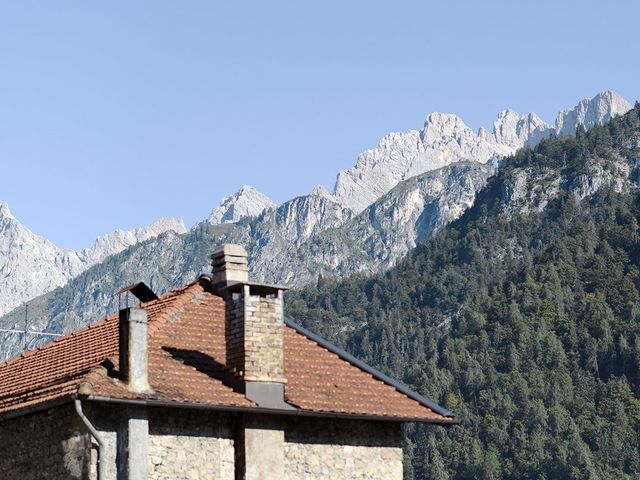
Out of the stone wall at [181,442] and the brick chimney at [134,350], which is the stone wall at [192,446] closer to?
the stone wall at [181,442]

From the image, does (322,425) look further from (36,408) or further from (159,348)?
(36,408)

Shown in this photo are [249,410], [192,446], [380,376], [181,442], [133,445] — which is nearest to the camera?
[133,445]

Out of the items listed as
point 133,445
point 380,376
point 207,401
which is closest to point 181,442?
point 207,401

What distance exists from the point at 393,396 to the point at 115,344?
5.18 m

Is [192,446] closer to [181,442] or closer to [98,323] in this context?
[181,442]

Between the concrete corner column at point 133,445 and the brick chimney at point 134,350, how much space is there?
18.0 inches

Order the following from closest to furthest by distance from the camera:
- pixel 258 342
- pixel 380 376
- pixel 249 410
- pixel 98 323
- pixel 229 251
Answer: pixel 249 410
pixel 258 342
pixel 229 251
pixel 380 376
pixel 98 323

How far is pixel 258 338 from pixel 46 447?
3.85 m

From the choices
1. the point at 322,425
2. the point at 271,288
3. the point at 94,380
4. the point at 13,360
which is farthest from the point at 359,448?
the point at 13,360

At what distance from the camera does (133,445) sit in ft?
79.3

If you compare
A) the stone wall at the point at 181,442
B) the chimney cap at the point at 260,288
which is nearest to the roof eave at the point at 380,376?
the chimney cap at the point at 260,288

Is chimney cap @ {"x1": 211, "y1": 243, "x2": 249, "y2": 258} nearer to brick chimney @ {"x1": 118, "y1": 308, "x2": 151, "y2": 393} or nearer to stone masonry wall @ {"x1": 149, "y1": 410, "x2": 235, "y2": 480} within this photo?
brick chimney @ {"x1": 118, "y1": 308, "x2": 151, "y2": 393}

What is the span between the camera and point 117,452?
952 inches

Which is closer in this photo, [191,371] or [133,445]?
[133,445]
